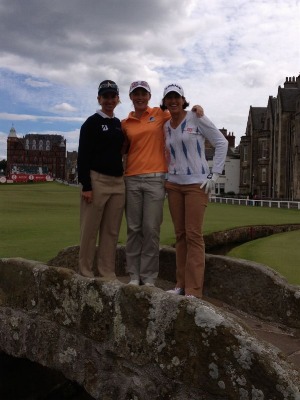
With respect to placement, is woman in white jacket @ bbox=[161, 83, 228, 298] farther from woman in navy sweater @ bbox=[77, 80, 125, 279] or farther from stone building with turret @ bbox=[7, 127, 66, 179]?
stone building with turret @ bbox=[7, 127, 66, 179]

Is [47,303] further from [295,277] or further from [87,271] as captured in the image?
[295,277]

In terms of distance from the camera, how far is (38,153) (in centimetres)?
17500

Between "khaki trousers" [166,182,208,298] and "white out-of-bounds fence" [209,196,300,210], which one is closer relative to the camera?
"khaki trousers" [166,182,208,298]

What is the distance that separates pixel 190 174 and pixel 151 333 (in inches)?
87.0

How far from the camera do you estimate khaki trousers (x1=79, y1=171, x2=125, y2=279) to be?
557 cm

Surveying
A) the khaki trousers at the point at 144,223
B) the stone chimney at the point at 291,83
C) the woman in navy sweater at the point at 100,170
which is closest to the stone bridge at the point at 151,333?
the khaki trousers at the point at 144,223

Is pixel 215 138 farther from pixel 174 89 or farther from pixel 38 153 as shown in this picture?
pixel 38 153

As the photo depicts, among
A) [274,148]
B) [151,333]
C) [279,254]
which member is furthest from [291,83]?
[151,333]

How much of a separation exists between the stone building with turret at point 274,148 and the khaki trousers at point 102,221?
46629 millimetres

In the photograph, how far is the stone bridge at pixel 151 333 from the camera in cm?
312

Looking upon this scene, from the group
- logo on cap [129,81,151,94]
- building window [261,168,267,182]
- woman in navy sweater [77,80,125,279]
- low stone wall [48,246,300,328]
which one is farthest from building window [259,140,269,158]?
woman in navy sweater [77,80,125,279]

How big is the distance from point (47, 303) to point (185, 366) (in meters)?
1.79

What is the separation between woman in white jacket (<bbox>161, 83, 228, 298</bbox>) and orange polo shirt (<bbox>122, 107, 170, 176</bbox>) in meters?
0.18

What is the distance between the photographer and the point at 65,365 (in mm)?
4469
